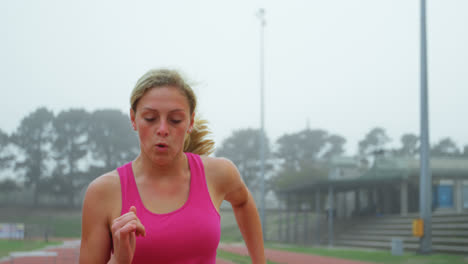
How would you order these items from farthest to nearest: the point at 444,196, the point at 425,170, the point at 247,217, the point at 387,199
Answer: the point at 444,196 → the point at 387,199 → the point at 425,170 → the point at 247,217

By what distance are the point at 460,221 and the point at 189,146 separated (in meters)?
22.6

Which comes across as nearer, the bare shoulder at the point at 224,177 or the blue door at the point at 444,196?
the bare shoulder at the point at 224,177

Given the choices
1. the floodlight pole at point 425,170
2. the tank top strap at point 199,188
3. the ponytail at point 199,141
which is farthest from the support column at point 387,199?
the tank top strap at point 199,188

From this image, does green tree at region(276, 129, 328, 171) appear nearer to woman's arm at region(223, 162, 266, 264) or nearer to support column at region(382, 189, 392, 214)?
support column at region(382, 189, 392, 214)

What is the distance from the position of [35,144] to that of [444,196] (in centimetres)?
4188

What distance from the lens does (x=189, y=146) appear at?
2.64 meters

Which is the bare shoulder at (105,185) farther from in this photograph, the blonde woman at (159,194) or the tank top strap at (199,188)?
the tank top strap at (199,188)

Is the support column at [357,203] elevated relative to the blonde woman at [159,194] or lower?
lower

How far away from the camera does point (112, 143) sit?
59094 mm

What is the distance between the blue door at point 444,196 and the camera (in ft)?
104

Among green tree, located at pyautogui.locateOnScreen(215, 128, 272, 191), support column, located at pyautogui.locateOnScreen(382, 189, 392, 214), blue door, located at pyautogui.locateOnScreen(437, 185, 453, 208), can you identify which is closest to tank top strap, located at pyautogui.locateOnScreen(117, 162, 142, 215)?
support column, located at pyautogui.locateOnScreen(382, 189, 392, 214)

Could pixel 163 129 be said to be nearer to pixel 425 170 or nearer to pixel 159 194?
pixel 159 194

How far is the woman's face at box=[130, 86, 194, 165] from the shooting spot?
1902mm

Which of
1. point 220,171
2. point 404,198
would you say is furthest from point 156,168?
point 404,198
